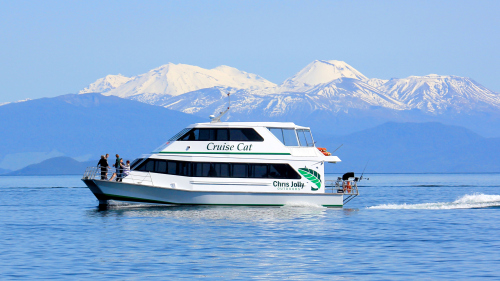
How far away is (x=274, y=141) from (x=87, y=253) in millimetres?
14824

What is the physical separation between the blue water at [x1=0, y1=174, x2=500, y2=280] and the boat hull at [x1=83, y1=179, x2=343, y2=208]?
396 mm

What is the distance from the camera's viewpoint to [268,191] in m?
33.3

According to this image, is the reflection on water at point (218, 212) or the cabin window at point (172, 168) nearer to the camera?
the reflection on water at point (218, 212)

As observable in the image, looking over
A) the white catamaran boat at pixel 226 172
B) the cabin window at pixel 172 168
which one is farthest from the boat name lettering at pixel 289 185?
the cabin window at pixel 172 168

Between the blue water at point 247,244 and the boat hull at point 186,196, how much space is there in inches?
15.6

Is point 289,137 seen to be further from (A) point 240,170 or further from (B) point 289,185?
(A) point 240,170

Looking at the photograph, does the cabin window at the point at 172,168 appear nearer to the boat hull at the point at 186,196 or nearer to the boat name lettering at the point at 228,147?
the boat hull at the point at 186,196

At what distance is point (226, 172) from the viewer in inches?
1312

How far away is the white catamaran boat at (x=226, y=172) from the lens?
33.1 meters

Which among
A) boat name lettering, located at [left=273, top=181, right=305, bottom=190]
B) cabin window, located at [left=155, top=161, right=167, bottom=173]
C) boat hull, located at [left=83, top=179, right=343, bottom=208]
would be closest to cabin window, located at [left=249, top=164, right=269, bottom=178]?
boat name lettering, located at [left=273, top=181, right=305, bottom=190]

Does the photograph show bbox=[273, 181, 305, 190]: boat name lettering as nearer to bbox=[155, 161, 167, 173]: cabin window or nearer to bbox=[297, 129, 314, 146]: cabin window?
bbox=[297, 129, 314, 146]: cabin window

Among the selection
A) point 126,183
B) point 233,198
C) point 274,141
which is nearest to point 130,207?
point 126,183

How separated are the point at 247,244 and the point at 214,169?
10.8 m

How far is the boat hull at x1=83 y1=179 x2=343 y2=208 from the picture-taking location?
1297 inches
